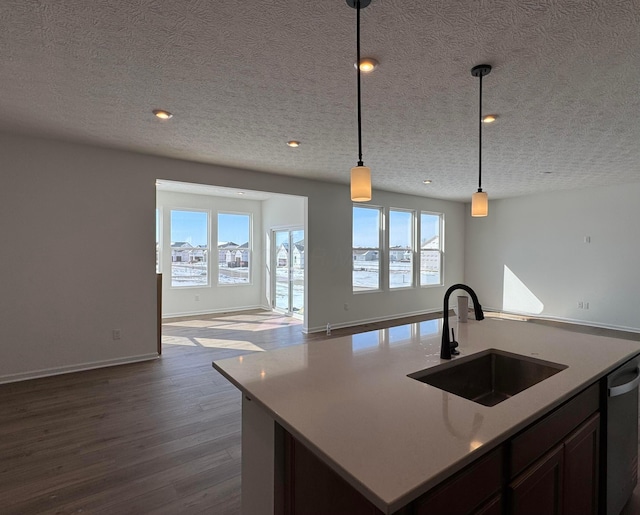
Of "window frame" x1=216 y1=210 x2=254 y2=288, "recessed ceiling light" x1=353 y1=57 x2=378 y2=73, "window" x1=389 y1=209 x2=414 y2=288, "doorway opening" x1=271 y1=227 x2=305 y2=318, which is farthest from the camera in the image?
"window frame" x1=216 y1=210 x2=254 y2=288

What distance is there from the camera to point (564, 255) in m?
6.59

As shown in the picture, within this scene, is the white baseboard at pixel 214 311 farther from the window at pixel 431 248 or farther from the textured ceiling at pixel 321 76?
the textured ceiling at pixel 321 76

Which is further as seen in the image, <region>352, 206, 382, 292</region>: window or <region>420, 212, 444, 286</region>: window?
<region>420, 212, 444, 286</region>: window

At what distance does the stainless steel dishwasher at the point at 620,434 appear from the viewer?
5.25 ft

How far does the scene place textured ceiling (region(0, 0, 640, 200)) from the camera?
173cm

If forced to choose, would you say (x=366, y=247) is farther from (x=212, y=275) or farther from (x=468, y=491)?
(x=468, y=491)

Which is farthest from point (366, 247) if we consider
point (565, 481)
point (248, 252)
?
point (565, 481)

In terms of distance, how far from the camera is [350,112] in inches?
117

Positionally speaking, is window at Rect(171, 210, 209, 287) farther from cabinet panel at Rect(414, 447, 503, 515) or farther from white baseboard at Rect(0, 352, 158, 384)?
cabinet panel at Rect(414, 447, 503, 515)

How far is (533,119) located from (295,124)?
2196mm

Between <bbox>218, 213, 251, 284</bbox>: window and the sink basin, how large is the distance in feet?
22.6

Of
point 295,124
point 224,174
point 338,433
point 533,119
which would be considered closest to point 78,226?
point 224,174

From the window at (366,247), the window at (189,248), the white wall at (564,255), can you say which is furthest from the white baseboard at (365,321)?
the window at (189,248)

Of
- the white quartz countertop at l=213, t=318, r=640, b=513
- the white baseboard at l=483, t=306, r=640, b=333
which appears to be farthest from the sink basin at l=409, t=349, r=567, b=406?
the white baseboard at l=483, t=306, r=640, b=333
